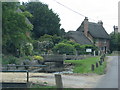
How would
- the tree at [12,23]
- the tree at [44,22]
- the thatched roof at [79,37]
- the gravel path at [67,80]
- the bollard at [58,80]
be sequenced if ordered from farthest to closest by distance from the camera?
the tree at [44,22] → the thatched roof at [79,37] → the gravel path at [67,80] → the tree at [12,23] → the bollard at [58,80]

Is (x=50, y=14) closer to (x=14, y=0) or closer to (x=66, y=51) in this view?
(x=66, y=51)

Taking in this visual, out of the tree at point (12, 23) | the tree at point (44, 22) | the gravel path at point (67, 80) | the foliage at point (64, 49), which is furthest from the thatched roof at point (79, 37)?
the tree at point (12, 23)

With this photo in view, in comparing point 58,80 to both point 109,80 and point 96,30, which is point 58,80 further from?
point 96,30

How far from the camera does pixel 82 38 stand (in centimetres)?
6581

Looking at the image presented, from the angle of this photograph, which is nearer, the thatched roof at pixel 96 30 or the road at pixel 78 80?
the road at pixel 78 80

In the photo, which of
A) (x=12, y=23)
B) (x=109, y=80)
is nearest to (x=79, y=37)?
(x=109, y=80)

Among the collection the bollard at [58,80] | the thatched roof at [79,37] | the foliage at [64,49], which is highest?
the thatched roof at [79,37]

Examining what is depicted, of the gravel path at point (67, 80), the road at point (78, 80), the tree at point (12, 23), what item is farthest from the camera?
the gravel path at point (67, 80)

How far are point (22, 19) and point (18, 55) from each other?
21312mm

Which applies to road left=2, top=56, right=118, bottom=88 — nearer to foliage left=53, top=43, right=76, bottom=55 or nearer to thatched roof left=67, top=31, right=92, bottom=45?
foliage left=53, top=43, right=76, bottom=55

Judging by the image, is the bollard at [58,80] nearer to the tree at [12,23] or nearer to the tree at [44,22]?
the tree at [12,23]

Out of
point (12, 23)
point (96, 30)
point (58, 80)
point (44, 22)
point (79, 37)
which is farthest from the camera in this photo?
point (96, 30)

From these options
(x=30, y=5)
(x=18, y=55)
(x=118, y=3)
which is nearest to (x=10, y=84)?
(x=118, y=3)

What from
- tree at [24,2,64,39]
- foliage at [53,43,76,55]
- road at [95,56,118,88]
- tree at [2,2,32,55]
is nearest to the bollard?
road at [95,56,118,88]
